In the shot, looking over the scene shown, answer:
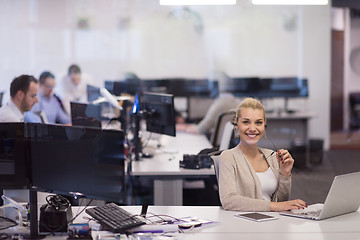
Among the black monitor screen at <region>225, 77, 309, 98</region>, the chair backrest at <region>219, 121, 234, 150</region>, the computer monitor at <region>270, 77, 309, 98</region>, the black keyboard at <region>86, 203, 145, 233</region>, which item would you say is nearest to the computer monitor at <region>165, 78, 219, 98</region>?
the black monitor screen at <region>225, 77, 309, 98</region>

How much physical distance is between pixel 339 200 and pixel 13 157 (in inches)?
63.3

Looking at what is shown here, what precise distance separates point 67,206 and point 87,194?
28 centimetres

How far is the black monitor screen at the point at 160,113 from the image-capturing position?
448 centimetres

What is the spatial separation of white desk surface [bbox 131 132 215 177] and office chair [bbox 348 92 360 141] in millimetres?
4470

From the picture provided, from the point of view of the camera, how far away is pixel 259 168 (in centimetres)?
311

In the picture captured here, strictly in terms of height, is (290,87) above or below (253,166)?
above

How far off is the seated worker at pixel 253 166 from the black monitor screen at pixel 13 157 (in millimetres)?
1072

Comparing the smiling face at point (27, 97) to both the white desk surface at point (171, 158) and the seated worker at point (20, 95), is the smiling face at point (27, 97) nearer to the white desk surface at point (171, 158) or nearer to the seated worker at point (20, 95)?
the seated worker at point (20, 95)

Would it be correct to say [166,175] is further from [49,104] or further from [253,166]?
[49,104]

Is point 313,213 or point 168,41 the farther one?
point 168,41

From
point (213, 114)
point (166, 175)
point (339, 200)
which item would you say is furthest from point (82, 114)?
point (339, 200)

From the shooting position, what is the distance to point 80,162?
235 centimetres

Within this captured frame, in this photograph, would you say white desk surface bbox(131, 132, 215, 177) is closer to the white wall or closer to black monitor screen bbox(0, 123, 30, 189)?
black monitor screen bbox(0, 123, 30, 189)

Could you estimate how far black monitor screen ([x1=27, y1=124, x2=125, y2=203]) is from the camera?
7.63ft
